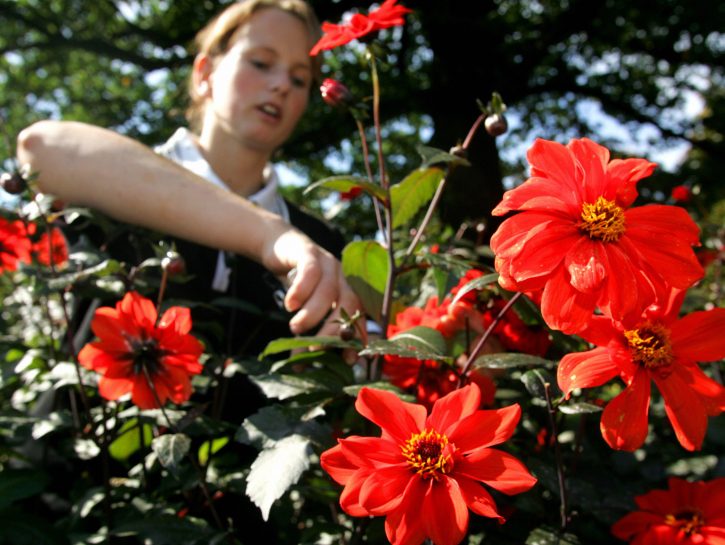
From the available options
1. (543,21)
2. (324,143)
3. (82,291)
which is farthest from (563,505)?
(543,21)

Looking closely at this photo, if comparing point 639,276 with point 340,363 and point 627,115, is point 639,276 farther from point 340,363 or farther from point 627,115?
point 627,115

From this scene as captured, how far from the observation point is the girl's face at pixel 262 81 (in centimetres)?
130

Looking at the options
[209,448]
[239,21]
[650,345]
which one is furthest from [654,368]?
[239,21]

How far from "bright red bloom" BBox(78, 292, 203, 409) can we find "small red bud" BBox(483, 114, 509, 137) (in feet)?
1.16

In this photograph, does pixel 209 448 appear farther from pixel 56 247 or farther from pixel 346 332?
pixel 56 247

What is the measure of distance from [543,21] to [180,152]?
455 centimetres

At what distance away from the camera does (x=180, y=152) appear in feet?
4.31

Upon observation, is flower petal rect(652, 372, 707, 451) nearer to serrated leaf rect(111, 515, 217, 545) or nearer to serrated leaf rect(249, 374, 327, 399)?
serrated leaf rect(249, 374, 327, 399)

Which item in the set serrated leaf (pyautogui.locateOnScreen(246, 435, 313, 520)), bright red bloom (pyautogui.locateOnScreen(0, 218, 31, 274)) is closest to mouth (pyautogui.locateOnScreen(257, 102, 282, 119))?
bright red bloom (pyautogui.locateOnScreen(0, 218, 31, 274))

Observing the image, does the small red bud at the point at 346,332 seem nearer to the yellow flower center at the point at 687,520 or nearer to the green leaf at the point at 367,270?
the green leaf at the point at 367,270

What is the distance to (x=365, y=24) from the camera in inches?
27.0

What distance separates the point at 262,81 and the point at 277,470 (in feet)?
3.26

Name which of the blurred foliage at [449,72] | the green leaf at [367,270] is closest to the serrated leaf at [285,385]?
the green leaf at [367,270]

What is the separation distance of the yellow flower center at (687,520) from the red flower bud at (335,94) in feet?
1.73
